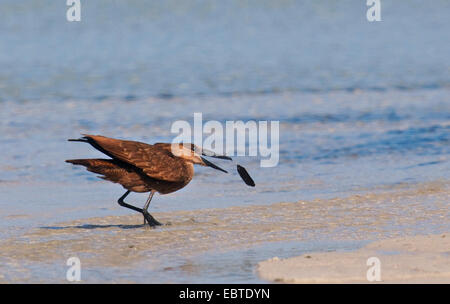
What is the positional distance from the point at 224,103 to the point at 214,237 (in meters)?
9.63

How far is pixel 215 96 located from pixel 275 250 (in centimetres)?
1115

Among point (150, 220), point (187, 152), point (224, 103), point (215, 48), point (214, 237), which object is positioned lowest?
point (214, 237)

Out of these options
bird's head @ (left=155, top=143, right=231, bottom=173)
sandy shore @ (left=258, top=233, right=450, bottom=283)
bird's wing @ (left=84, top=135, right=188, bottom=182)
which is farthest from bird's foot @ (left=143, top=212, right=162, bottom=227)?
sandy shore @ (left=258, top=233, right=450, bottom=283)

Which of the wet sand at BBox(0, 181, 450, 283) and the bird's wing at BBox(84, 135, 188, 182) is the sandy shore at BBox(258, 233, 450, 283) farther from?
the bird's wing at BBox(84, 135, 188, 182)

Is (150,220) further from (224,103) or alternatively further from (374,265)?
(224,103)

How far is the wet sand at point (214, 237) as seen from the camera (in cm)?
663

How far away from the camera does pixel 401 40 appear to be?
88.7 ft

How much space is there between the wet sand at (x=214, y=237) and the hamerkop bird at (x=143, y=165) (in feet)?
1.18

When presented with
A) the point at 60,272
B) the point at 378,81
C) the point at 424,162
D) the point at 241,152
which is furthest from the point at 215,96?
the point at 60,272

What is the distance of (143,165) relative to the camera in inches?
333

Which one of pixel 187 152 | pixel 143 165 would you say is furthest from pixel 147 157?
pixel 187 152

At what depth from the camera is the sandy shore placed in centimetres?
613

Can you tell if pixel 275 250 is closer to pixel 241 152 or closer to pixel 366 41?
pixel 241 152

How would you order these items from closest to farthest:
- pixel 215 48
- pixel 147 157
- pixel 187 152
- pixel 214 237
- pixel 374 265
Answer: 1. pixel 374 265
2. pixel 214 237
3. pixel 147 157
4. pixel 187 152
5. pixel 215 48
